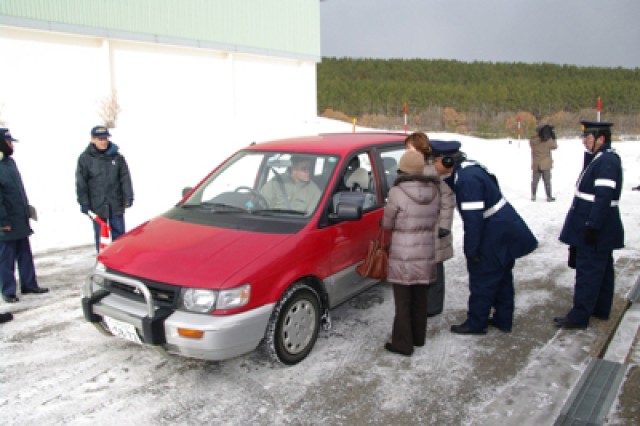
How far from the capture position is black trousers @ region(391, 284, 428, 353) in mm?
4363

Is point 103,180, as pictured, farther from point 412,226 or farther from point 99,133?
point 412,226

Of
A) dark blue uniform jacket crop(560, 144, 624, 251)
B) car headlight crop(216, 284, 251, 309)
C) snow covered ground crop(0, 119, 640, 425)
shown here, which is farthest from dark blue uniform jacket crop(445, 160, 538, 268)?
car headlight crop(216, 284, 251, 309)

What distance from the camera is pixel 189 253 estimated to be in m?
4.00

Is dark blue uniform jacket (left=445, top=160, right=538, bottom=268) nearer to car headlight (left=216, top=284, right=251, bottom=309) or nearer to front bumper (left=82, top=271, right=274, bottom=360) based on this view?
front bumper (left=82, top=271, right=274, bottom=360)

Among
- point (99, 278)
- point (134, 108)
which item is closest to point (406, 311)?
point (99, 278)

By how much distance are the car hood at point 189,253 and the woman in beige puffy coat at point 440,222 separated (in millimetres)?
1411

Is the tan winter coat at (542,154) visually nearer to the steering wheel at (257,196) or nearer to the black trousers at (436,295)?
the black trousers at (436,295)

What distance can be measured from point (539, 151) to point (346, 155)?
7786 mm

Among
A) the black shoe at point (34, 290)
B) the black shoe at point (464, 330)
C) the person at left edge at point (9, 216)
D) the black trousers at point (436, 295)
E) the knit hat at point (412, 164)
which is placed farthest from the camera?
the black shoe at point (34, 290)

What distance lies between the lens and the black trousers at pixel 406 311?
4.36 metres

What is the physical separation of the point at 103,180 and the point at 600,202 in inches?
215

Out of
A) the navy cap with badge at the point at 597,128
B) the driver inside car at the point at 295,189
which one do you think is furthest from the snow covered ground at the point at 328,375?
the navy cap with badge at the point at 597,128

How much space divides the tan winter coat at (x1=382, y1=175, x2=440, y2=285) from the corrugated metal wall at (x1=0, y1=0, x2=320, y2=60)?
17996 mm

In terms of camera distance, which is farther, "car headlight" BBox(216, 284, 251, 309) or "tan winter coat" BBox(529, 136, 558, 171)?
"tan winter coat" BBox(529, 136, 558, 171)
